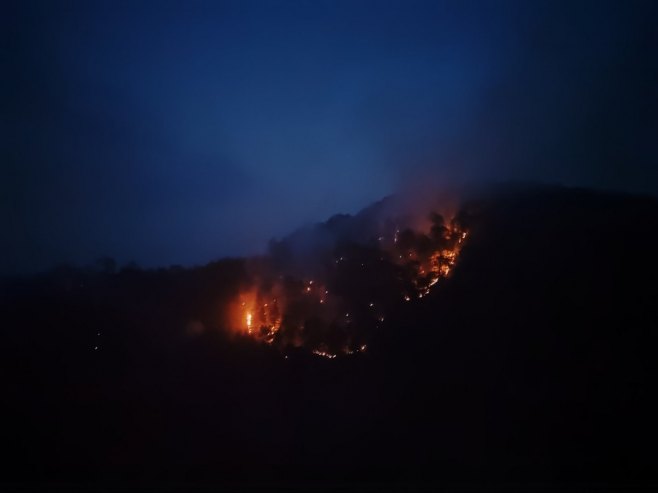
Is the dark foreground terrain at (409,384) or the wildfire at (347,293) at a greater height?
the wildfire at (347,293)

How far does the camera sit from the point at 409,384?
19.3 metres

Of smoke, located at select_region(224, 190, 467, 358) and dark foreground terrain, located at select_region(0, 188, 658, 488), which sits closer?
dark foreground terrain, located at select_region(0, 188, 658, 488)

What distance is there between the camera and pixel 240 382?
20.3 metres

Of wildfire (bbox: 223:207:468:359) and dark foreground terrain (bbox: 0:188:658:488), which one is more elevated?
wildfire (bbox: 223:207:468:359)

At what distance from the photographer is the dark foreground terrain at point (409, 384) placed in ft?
53.8

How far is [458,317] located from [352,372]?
369 centimetres

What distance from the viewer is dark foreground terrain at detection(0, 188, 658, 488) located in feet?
53.8

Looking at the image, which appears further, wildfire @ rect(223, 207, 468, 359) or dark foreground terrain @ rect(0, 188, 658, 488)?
wildfire @ rect(223, 207, 468, 359)

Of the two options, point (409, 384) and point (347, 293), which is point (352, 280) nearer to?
point (347, 293)

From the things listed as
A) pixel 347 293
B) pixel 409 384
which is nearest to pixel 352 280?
pixel 347 293

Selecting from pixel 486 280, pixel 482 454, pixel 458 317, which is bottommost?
pixel 482 454

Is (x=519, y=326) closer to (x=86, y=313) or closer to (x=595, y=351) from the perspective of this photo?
(x=595, y=351)

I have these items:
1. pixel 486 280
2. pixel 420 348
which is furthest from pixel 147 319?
pixel 486 280

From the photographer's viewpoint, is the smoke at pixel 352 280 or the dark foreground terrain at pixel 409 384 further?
the smoke at pixel 352 280
